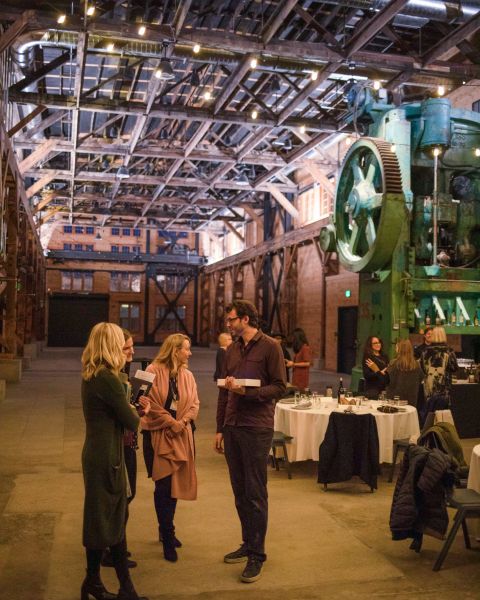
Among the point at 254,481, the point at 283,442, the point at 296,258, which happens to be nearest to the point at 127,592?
the point at 254,481

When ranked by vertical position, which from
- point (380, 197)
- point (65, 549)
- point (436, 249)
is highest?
point (380, 197)

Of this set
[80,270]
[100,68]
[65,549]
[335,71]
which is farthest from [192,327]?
[65,549]

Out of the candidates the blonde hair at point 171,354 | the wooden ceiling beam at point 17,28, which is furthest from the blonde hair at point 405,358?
the wooden ceiling beam at point 17,28

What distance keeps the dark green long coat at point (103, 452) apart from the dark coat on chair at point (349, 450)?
318 centimetres

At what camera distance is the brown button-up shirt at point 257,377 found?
4.29 meters

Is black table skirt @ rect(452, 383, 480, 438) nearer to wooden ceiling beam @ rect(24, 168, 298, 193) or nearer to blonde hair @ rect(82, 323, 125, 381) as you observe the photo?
blonde hair @ rect(82, 323, 125, 381)

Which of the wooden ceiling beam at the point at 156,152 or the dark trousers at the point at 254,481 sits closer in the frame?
the dark trousers at the point at 254,481

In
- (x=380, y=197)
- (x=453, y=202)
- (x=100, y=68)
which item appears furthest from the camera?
(x=100, y=68)

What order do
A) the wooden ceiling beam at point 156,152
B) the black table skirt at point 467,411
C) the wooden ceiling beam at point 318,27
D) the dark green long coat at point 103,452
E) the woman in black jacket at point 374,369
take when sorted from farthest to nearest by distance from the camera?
the wooden ceiling beam at point 156,152 < the wooden ceiling beam at point 318,27 < the woman in black jacket at point 374,369 < the black table skirt at point 467,411 < the dark green long coat at point 103,452

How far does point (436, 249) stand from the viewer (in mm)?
8891

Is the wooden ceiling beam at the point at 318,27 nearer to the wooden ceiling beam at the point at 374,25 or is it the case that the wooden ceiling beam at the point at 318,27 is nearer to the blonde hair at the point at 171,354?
the wooden ceiling beam at the point at 374,25

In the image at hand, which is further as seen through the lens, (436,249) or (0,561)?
(436,249)

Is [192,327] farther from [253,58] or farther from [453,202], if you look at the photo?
[453,202]

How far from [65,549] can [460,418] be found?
4.56m
